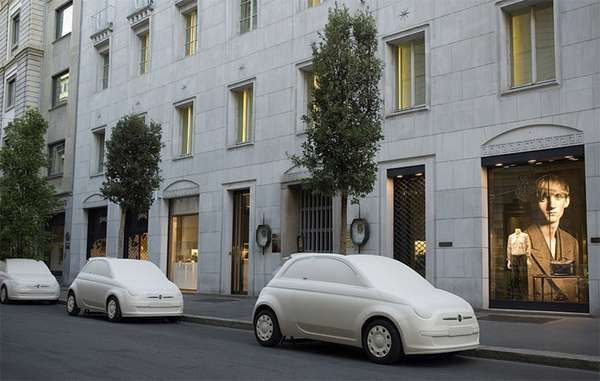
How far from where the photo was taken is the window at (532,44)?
14883 millimetres

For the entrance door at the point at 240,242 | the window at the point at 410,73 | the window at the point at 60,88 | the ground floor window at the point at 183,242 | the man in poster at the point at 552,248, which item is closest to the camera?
the man in poster at the point at 552,248

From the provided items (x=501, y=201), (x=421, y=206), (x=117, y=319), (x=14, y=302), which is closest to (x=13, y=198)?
(x=14, y=302)

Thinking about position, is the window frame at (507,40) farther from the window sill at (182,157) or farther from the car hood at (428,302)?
the window sill at (182,157)

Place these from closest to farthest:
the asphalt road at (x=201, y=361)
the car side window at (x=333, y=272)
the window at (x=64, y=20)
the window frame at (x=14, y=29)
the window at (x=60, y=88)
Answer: the asphalt road at (x=201, y=361), the car side window at (x=333, y=272), the window at (x=60, y=88), the window at (x=64, y=20), the window frame at (x=14, y=29)

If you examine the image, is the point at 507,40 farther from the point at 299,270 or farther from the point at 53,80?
the point at 53,80

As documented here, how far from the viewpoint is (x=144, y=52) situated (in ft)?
92.3

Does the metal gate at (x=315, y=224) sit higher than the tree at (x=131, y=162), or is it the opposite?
the tree at (x=131, y=162)

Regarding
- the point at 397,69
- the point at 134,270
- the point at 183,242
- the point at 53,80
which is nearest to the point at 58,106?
the point at 53,80

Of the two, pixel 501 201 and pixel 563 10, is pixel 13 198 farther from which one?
pixel 563 10

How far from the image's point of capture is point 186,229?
24.8 m

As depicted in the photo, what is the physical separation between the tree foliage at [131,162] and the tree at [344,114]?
8611 mm

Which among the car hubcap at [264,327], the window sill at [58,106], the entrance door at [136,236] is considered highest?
the window sill at [58,106]

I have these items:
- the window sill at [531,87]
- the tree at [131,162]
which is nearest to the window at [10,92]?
the tree at [131,162]

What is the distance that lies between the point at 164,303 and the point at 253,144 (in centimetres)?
762
